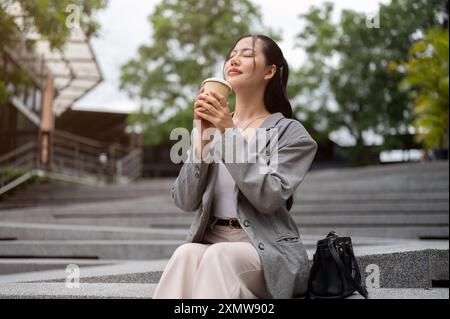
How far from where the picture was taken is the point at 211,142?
2.14 meters

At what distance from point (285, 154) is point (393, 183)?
8.10 metres

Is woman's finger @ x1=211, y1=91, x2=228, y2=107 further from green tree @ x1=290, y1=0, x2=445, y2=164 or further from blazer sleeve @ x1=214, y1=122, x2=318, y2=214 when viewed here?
green tree @ x1=290, y1=0, x2=445, y2=164

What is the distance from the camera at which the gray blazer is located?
199 centimetres

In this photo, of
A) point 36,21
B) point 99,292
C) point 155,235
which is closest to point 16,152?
point 36,21

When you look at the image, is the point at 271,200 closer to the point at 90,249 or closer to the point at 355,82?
the point at 90,249

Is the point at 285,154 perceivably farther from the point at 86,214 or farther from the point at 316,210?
the point at 86,214

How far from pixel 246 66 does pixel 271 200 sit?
2.27 ft

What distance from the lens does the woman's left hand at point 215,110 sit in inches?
78.7

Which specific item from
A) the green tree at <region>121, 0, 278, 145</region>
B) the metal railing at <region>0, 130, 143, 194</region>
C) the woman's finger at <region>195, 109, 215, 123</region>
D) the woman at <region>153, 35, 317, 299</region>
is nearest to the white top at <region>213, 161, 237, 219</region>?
the woman at <region>153, 35, 317, 299</region>

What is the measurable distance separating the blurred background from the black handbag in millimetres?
1685

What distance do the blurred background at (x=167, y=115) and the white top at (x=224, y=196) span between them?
2074mm

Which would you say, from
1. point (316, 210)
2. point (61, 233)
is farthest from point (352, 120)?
point (61, 233)

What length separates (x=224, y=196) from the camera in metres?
2.24

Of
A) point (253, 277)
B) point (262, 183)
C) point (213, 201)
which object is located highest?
point (262, 183)
